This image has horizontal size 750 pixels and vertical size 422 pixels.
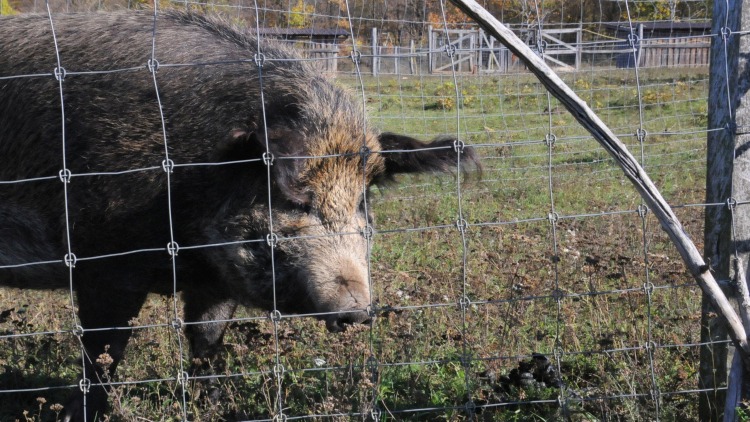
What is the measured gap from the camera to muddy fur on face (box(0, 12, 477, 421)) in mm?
4305

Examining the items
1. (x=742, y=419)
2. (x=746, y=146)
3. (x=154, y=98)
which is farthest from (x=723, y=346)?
(x=154, y=98)

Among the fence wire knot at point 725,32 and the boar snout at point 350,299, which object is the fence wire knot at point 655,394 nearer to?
the boar snout at point 350,299

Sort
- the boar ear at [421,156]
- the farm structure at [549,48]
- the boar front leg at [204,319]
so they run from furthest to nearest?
the boar front leg at [204,319] → the boar ear at [421,156] → the farm structure at [549,48]

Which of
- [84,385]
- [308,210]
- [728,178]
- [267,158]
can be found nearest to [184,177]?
[308,210]

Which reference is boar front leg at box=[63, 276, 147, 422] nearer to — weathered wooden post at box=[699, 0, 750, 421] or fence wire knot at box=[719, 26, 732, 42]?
weathered wooden post at box=[699, 0, 750, 421]

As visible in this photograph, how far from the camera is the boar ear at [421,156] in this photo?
4.58 meters

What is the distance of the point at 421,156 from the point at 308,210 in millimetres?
698

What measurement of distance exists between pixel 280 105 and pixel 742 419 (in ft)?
8.37

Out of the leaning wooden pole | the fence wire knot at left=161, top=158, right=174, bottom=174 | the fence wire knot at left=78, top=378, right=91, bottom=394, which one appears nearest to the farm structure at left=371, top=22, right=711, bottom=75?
the leaning wooden pole

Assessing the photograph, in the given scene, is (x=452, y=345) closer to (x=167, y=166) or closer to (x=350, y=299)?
(x=350, y=299)

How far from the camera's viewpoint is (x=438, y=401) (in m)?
4.17

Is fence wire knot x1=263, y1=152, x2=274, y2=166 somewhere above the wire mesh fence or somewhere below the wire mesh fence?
above

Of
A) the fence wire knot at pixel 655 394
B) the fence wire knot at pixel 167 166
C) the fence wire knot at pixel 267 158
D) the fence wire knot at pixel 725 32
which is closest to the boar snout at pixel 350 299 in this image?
the fence wire knot at pixel 267 158

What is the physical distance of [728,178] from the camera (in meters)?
3.63
